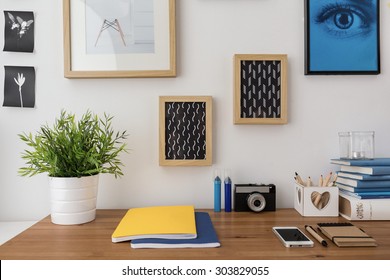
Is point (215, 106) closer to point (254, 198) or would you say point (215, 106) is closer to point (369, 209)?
point (254, 198)

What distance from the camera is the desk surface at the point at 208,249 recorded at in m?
0.70

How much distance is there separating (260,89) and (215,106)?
0.17 meters

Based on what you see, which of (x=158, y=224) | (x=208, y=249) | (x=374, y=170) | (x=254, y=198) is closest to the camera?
(x=208, y=249)

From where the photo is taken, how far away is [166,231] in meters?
0.79

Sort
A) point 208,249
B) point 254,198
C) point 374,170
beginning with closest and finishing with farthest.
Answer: point 208,249 < point 374,170 < point 254,198

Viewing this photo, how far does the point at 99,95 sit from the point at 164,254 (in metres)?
0.65

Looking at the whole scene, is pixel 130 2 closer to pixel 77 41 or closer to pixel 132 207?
pixel 77 41

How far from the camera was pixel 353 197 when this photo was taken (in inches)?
38.8

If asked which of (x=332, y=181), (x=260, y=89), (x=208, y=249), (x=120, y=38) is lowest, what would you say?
(x=208, y=249)

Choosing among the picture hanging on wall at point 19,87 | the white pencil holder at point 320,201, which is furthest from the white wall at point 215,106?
the white pencil holder at point 320,201

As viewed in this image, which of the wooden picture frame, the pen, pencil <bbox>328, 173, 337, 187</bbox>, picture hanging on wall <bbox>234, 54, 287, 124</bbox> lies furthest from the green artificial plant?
pencil <bbox>328, 173, 337, 187</bbox>

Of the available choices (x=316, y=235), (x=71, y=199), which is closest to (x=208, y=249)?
(x=316, y=235)

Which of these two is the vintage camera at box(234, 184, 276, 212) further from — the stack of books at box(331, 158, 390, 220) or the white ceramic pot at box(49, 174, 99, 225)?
the white ceramic pot at box(49, 174, 99, 225)

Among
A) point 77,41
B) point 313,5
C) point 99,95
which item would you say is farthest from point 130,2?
point 313,5
